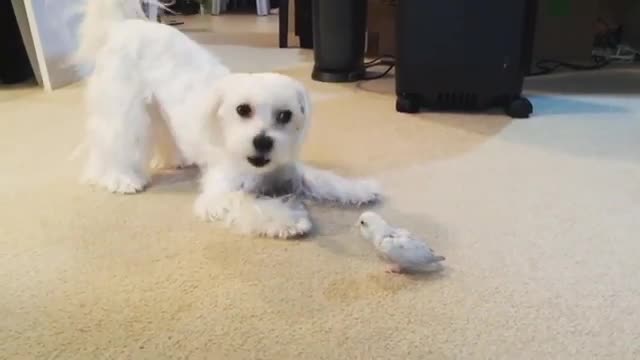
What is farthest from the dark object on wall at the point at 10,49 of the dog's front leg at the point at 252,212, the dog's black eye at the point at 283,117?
the dog's black eye at the point at 283,117

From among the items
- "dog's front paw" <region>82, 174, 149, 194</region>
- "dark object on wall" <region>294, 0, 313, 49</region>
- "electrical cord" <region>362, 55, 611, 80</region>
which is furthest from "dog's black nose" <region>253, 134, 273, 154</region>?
"dark object on wall" <region>294, 0, 313, 49</region>

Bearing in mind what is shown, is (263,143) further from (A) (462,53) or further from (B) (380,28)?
(B) (380,28)

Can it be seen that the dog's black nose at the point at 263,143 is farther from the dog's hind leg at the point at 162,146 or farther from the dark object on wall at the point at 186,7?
the dark object on wall at the point at 186,7

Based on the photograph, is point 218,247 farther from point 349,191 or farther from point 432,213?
point 432,213

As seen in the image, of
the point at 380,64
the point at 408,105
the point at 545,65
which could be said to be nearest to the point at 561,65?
the point at 545,65

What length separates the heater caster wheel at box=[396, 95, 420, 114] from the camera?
2.01 m

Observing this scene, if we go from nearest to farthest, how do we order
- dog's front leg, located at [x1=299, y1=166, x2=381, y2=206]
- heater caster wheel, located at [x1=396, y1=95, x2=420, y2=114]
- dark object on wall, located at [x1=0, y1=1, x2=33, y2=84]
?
1. dog's front leg, located at [x1=299, y1=166, x2=381, y2=206]
2. heater caster wheel, located at [x1=396, y1=95, x2=420, y2=114]
3. dark object on wall, located at [x1=0, y1=1, x2=33, y2=84]

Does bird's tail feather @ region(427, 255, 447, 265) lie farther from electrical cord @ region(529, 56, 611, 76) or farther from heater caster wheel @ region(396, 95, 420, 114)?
electrical cord @ region(529, 56, 611, 76)

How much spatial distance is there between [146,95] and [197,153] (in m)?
0.18

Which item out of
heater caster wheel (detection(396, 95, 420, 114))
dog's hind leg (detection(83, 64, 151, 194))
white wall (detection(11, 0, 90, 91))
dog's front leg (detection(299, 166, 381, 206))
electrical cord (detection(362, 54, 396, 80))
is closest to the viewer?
dog's front leg (detection(299, 166, 381, 206))

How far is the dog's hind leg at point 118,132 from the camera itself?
55.0 inches

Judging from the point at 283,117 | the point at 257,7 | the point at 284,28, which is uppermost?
the point at 283,117

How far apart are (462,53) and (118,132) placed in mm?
1026

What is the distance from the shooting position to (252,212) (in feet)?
3.79
